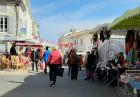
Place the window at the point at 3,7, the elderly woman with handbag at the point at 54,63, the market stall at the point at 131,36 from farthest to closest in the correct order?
the window at the point at 3,7
the elderly woman with handbag at the point at 54,63
the market stall at the point at 131,36

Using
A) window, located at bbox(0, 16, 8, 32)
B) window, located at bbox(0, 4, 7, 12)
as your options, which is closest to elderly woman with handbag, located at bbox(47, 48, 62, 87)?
window, located at bbox(0, 16, 8, 32)

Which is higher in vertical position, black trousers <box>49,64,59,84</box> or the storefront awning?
the storefront awning

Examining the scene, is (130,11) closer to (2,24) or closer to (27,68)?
(27,68)

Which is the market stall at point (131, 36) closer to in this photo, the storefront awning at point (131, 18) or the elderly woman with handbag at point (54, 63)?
the storefront awning at point (131, 18)

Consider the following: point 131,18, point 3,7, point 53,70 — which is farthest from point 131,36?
point 3,7

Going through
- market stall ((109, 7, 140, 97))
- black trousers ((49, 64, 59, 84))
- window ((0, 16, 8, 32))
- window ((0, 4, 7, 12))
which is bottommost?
black trousers ((49, 64, 59, 84))

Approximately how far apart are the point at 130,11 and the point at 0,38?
29146mm

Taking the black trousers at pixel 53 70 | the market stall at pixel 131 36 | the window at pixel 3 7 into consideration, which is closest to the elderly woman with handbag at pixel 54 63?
the black trousers at pixel 53 70

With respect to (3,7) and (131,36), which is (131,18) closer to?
(131,36)

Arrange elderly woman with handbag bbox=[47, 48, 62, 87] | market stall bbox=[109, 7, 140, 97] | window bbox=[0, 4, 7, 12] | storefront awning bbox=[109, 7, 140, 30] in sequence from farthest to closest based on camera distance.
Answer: window bbox=[0, 4, 7, 12] → elderly woman with handbag bbox=[47, 48, 62, 87] → market stall bbox=[109, 7, 140, 97] → storefront awning bbox=[109, 7, 140, 30]

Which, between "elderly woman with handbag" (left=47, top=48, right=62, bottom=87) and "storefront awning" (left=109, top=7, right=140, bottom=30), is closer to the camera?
"storefront awning" (left=109, top=7, right=140, bottom=30)

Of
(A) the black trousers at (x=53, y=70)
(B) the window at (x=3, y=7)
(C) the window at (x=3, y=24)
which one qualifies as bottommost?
(A) the black trousers at (x=53, y=70)

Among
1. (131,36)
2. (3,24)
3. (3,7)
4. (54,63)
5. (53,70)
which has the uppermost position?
(3,7)

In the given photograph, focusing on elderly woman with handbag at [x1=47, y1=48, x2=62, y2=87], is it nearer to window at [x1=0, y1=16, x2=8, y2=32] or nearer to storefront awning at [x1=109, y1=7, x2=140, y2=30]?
storefront awning at [x1=109, y1=7, x2=140, y2=30]
